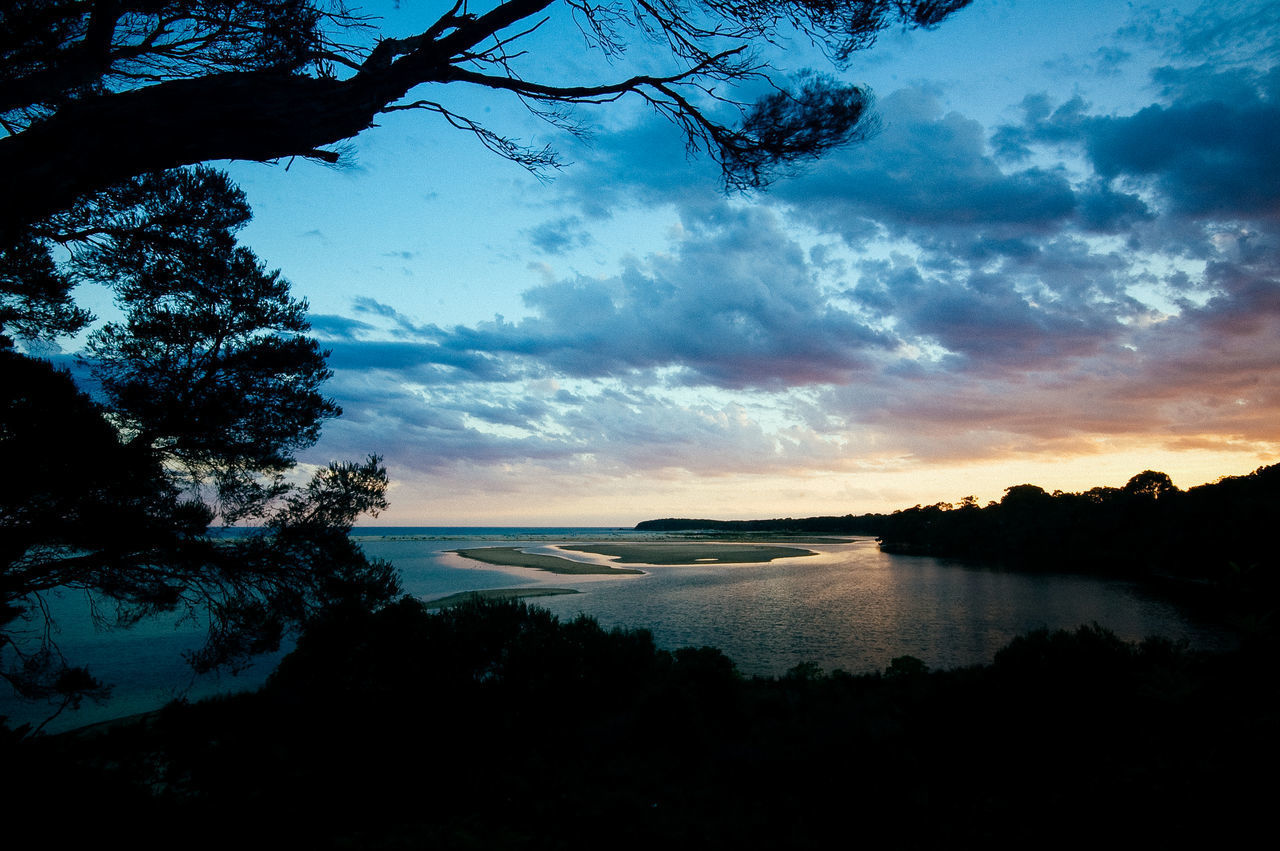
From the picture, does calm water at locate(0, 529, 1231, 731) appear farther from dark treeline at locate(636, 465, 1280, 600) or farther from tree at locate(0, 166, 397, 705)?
dark treeline at locate(636, 465, 1280, 600)

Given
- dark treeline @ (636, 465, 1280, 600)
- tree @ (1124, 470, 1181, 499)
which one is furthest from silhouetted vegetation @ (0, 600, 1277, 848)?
tree @ (1124, 470, 1181, 499)

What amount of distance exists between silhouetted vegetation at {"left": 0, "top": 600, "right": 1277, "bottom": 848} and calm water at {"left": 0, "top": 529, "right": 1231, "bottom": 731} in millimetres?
4065

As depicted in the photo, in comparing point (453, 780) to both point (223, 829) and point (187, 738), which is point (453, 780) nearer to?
point (187, 738)

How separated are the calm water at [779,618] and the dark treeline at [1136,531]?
7948mm

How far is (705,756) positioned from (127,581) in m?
9.84

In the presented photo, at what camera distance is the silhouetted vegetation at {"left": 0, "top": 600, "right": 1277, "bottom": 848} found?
17.6ft

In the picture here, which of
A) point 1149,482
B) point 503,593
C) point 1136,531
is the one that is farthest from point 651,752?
point 1149,482

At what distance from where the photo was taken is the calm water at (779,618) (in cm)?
1994

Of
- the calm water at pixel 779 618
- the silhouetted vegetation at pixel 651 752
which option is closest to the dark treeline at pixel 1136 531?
the calm water at pixel 779 618

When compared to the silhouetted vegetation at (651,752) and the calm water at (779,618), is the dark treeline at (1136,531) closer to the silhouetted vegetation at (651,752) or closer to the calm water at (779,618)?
the calm water at (779,618)

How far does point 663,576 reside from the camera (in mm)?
47312

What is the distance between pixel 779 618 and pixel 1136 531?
196 ft

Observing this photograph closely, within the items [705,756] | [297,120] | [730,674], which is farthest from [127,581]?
[730,674]

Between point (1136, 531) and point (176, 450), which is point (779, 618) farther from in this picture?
point (1136, 531)
